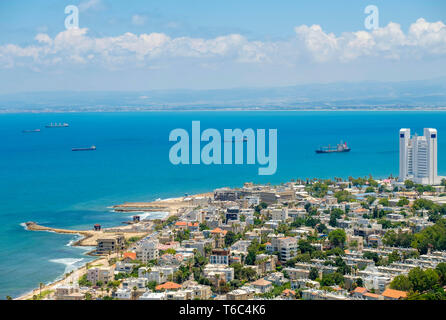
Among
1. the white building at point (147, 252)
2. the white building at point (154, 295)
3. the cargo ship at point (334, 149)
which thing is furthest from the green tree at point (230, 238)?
the cargo ship at point (334, 149)

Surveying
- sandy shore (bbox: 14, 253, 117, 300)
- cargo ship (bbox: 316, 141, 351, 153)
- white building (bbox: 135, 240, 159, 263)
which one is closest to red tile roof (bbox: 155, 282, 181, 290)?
sandy shore (bbox: 14, 253, 117, 300)

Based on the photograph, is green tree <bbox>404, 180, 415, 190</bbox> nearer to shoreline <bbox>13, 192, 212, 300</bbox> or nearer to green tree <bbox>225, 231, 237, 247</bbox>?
shoreline <bbox>13, 192, 212, 300</bbox>

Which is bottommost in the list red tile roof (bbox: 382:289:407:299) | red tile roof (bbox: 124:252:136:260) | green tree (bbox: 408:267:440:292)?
red tile roof (bbox: 124:252:136:260)

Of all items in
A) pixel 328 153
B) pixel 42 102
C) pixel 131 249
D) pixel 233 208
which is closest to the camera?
pixel 131 249

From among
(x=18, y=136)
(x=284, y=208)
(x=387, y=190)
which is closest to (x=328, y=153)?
(x=387, y=190)

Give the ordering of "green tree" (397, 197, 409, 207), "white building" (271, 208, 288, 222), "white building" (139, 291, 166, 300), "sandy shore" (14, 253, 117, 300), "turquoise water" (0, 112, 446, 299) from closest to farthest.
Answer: "white building" (139, 291, 166, 300)
"sandy shore" (14, 253, 117, 300)
"turquoise water" (0, 112, 446, 299)
"white building" (271, 208, 288, 222)
"green tree" (397, 197, 409, 207)

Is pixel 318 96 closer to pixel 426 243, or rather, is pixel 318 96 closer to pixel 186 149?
pixel 186 149
